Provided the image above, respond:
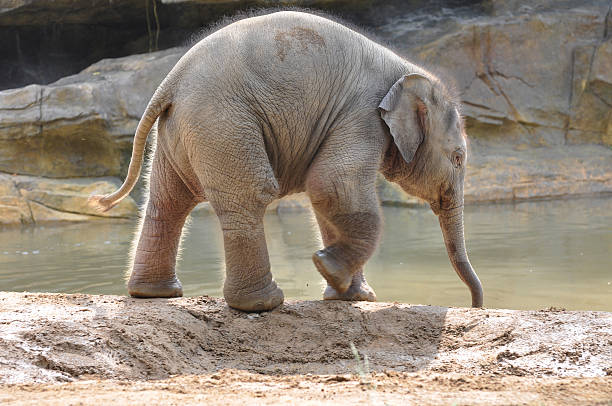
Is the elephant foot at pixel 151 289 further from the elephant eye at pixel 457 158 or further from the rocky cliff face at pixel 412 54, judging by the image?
the rocky cliff face at pixel 412 54

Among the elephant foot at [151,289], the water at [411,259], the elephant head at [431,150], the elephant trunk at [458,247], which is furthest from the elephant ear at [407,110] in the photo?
A: the elephant foot at [151,289]

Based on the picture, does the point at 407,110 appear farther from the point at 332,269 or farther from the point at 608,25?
the point at 608,25

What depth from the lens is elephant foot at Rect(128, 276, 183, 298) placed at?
4.47m

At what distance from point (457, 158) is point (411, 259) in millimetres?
2531

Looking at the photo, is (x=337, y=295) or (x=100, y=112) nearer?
(x=337, y=295)

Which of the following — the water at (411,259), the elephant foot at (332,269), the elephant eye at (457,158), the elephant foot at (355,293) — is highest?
the elephant eye at (457,158)

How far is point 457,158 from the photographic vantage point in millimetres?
4605

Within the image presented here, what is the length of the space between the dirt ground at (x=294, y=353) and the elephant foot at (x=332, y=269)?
0.56ft

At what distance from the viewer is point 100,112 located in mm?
11883

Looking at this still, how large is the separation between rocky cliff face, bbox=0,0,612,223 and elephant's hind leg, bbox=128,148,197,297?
7019mm

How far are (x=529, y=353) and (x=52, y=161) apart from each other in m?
10.5

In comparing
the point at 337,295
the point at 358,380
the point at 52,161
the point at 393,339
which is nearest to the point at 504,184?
the point at 52,161

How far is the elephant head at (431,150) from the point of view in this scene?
4191 millimetres

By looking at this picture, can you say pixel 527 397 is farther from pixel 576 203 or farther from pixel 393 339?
pixel 576 203
